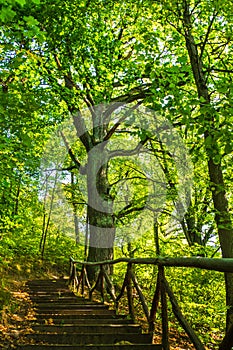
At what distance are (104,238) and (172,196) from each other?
106 inches

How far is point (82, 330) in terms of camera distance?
4508mm

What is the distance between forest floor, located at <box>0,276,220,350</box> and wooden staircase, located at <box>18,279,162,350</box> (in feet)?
0.98

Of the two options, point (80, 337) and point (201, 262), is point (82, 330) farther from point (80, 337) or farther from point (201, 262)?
point (201, 262)

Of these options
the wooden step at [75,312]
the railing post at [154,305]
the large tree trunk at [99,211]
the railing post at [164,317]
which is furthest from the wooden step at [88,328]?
the large tree trunk at [99,211]

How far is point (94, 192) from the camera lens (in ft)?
40.6

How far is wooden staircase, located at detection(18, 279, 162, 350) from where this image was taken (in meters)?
3.47

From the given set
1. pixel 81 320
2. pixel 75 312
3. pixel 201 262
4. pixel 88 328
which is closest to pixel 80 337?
pixel 88 328

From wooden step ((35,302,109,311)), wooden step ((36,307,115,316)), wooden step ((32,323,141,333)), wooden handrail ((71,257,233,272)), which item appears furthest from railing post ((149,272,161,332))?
wooden step ((35,302,109,311))

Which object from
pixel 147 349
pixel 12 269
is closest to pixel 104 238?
pixel 12 269

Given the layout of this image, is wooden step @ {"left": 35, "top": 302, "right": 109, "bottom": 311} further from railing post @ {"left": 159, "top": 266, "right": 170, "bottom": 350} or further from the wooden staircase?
railing post @ {"left": 159, "top": 266, "right": 170, "bottom": 350}

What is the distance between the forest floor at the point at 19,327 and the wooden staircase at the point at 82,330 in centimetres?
30

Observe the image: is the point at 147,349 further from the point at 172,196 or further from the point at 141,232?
the point at 141,232

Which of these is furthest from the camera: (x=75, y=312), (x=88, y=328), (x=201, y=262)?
(x=75, y=312)

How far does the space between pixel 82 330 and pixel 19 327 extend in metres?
1.62
